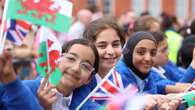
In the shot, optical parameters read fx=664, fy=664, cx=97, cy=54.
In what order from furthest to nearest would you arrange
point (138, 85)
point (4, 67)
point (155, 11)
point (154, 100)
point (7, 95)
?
point (155, 11) → point (138, 85) → point (154, 100) → point (7, 95) → point (4, 67)

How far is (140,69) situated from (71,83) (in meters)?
0.88

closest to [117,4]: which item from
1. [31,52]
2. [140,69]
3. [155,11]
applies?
[155,11]

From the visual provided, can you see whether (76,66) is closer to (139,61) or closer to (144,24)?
(139,61)

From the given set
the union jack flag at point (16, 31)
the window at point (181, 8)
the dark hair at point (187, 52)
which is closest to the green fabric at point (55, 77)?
the union jack flag at point (16, 31)

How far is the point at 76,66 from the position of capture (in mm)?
3363

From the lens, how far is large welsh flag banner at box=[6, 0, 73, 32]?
3.38m

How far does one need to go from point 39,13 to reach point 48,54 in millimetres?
232

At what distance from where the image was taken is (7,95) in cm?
291

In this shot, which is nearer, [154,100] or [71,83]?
[154,100]


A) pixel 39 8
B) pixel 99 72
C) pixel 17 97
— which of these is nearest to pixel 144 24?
pixel 99 72

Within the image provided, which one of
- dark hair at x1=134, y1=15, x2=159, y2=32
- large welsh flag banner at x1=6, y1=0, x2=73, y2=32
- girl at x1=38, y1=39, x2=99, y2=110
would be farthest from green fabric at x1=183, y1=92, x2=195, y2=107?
dark hair at x1=134, y1=15, x2=159, y2=32

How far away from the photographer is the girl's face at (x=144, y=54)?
4.11m

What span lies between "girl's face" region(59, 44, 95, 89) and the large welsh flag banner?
0.14 meters

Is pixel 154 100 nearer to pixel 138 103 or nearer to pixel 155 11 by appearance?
pixel 138 103
